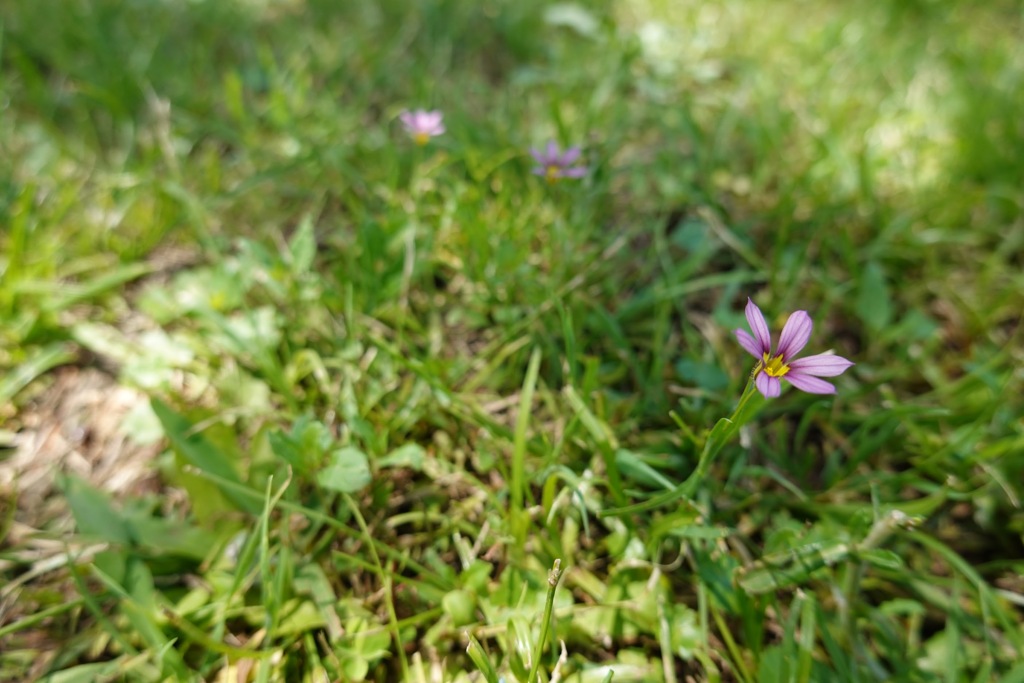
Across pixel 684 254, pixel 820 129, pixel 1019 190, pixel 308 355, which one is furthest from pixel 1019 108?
pixel 308 355

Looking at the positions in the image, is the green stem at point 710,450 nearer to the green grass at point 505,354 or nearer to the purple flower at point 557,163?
the green grass at point 505,354

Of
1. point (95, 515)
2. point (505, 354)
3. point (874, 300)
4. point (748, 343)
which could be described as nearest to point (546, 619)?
point (748, 343)

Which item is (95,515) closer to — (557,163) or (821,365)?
(557,163)

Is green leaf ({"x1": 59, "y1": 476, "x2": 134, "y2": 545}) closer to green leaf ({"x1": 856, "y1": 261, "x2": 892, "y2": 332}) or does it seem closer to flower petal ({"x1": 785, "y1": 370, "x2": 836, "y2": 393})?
flower petal ({"x1": 785, "y1": 370, "x2": 836, "y2": 393})

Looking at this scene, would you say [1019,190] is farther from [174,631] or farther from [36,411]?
[36,411]

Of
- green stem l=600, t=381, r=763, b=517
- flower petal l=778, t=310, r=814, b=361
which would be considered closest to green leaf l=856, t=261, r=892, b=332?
green stem l=600, t=381, r=763, b=517

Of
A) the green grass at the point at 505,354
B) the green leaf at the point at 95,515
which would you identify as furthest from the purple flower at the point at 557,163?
the green leaf at the point at 95,515

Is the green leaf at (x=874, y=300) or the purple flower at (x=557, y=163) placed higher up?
the purple flower at (x=557, y=163)

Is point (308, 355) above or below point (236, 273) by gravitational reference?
below
